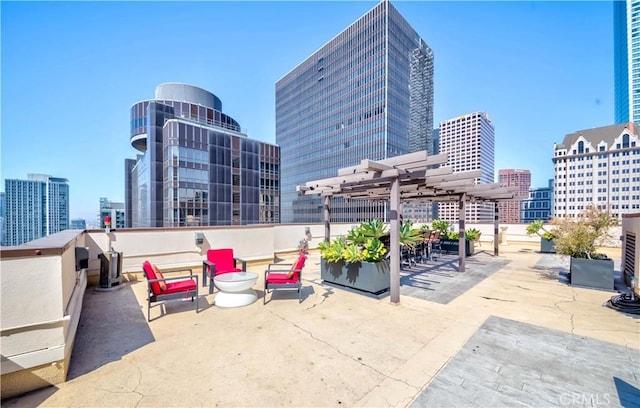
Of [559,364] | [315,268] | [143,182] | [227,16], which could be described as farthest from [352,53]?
[559,364]

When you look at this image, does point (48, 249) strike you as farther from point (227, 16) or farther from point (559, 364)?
point (227, 16)

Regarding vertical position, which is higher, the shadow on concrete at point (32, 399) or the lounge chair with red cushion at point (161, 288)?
A: the lounge chair with red cushion at point (161, 288)

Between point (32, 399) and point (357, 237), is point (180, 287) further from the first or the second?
point (357, 237)

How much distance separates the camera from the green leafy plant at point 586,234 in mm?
6457

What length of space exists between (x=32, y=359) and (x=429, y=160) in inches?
Result: 239

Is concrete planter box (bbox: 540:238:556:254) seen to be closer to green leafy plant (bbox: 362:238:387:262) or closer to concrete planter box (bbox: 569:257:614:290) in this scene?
concrete planter box (bbox: 569:257:614:290)

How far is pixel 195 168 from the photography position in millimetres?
33719

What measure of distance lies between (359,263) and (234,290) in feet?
9.25

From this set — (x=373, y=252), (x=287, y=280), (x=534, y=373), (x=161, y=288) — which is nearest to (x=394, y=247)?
(x=373, y=252)

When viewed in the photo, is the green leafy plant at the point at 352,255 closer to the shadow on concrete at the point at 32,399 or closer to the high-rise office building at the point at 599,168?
the shadow on concrete at the point at 32,399

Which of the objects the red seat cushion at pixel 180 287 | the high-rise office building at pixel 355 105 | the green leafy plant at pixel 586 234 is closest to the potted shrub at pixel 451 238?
the green leafy plant at pixel 586 234

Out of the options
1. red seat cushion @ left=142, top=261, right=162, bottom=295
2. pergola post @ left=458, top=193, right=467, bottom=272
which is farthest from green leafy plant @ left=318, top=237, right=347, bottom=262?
pergola post @ left=458, top=193, right=467, bottom=272

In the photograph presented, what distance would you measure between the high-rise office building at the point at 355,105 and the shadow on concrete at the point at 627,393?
6147 cm

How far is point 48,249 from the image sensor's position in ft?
8.13
